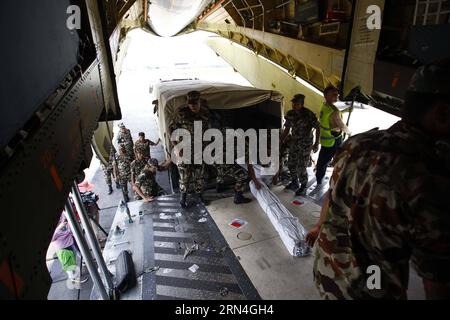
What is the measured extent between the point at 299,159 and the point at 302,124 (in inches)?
26.2

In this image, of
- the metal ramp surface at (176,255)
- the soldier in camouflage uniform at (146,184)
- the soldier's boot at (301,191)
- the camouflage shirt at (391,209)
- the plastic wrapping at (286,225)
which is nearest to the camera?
the camouflage shirt at (391,209)

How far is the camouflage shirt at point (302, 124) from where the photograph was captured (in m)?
5.25

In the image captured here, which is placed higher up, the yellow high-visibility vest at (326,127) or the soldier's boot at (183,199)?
the yellow high-visibility vest at (326,127)

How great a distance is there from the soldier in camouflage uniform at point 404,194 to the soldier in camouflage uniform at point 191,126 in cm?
349

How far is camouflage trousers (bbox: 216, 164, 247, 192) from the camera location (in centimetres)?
521

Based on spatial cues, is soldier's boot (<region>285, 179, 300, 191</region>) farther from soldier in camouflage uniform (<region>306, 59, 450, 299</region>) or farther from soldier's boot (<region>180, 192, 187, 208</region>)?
soldier in camouflage uniform (<region>306, 59, 450, 299</region>)

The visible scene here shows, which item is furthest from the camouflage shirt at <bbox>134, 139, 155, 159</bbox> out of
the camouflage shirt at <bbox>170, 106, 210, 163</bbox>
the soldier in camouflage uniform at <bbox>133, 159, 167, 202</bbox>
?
the camouflage shirt at <bbox>170, 106, 210, 163</bbox>

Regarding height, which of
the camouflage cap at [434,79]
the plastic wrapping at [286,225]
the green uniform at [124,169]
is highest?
the camouflage cap at [434,79]

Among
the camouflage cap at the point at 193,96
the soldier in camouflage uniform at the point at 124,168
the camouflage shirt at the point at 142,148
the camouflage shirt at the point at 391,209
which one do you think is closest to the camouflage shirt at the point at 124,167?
the soldier in camouflage uniform at the point at 124,168

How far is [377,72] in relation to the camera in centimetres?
336

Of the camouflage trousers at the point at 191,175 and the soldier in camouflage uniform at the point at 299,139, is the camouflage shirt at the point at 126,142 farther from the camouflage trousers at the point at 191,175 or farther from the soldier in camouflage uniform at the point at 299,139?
the soldier in camouflage uniform at the point at 299,139

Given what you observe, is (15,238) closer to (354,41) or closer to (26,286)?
(26,286)

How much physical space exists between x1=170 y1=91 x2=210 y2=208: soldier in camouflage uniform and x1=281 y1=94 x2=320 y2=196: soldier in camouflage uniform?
156 centimetres

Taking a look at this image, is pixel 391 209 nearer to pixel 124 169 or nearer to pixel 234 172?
pixel 234 172
